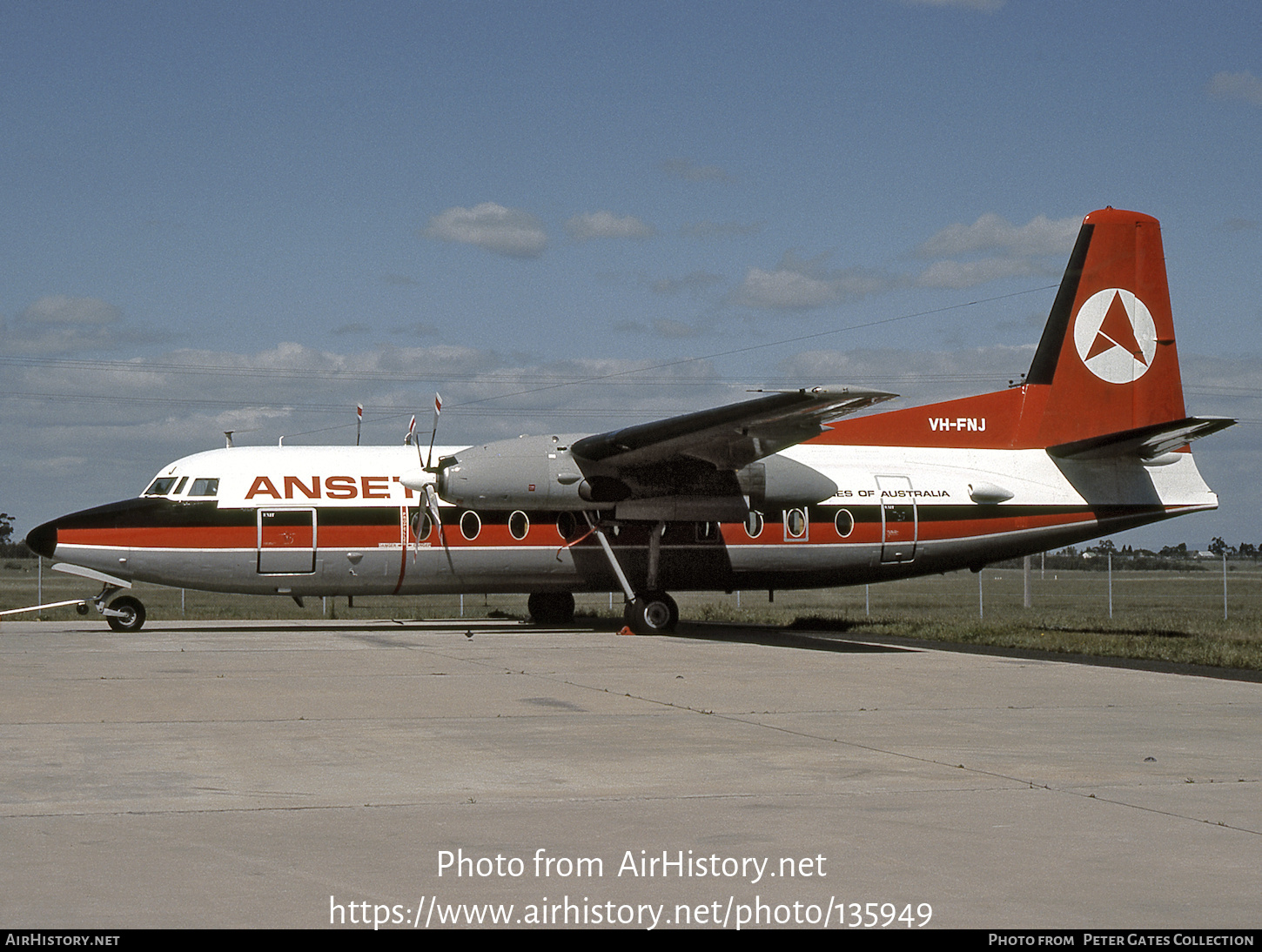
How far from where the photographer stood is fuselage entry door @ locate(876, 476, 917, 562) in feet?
82.1

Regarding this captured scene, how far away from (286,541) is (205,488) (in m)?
1.72

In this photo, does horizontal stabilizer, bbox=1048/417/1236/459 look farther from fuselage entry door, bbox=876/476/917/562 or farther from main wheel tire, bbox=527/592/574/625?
main wheel tire, bbox=527/592/574/625

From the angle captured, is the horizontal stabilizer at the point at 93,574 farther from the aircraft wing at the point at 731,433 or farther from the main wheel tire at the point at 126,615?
the aircraft wing at the point at 731,433

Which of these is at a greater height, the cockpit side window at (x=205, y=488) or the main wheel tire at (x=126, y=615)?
the cockpit side window at (x=205, y=488)

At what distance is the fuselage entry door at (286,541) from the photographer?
2316cm

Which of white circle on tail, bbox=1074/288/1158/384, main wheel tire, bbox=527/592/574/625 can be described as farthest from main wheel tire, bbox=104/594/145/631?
white circle on tail, bbox=1074/288/1158/384

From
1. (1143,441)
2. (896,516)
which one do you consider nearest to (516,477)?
(896,516)

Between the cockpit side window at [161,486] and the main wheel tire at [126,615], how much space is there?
2.04 meters

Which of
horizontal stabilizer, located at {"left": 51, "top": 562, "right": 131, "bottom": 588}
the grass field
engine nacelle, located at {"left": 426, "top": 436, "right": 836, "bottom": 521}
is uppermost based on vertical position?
engine nacelle, located at {"left": 426, "top": 436, "right": 836, "bottom": 521}

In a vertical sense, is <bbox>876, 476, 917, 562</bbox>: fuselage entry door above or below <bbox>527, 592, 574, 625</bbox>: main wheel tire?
above

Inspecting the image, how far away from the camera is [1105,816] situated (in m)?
7.61

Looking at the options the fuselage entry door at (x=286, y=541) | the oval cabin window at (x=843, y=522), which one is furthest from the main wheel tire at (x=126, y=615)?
the oval cabin window at (x=843, y=522)

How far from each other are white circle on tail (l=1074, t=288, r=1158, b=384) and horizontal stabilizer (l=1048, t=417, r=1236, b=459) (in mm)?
1365

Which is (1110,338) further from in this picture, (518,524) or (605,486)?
(518,524)
